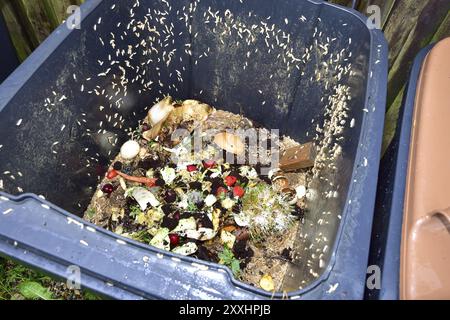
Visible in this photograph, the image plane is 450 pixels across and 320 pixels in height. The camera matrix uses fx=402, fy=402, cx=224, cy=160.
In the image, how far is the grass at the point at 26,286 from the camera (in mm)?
1771

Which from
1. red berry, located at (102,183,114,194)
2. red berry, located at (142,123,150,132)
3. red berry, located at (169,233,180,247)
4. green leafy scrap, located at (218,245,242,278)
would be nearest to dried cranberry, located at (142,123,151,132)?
red berry, located at (142,123,150,132)

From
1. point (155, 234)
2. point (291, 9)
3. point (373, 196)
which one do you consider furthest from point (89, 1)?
point (373, 196)

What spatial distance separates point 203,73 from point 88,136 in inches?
26.6

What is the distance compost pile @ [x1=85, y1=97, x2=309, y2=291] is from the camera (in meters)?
1.80

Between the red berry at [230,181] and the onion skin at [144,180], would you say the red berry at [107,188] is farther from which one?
the red berry at [230,181]

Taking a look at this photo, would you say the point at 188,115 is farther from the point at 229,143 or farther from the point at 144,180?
the point at 144,180

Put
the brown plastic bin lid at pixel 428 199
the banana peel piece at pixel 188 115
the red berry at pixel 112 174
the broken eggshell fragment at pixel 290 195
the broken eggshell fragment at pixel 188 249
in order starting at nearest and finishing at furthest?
1. the brown plastic bin lid at pixel 428 199
2. the broken eggshell fragment at pixel 188 249
3. the broken eggshell fragment at pixel 290 195
4. the red berry at pixel 112 174
5. the banana peel piece at pixel 188 115

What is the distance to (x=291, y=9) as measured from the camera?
1722 mm

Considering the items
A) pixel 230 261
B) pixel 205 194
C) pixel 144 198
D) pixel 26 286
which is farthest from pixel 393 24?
pixel 26 286

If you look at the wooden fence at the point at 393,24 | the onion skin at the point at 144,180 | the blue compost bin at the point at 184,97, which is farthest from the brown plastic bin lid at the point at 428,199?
the onion skin at the point at 144,180

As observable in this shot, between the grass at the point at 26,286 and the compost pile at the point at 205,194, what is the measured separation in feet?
1.10

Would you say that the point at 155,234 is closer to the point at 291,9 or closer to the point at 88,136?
the point at 88,136

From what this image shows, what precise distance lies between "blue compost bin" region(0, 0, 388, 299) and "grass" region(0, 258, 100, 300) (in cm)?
36

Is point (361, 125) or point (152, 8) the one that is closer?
point (361, 125)
